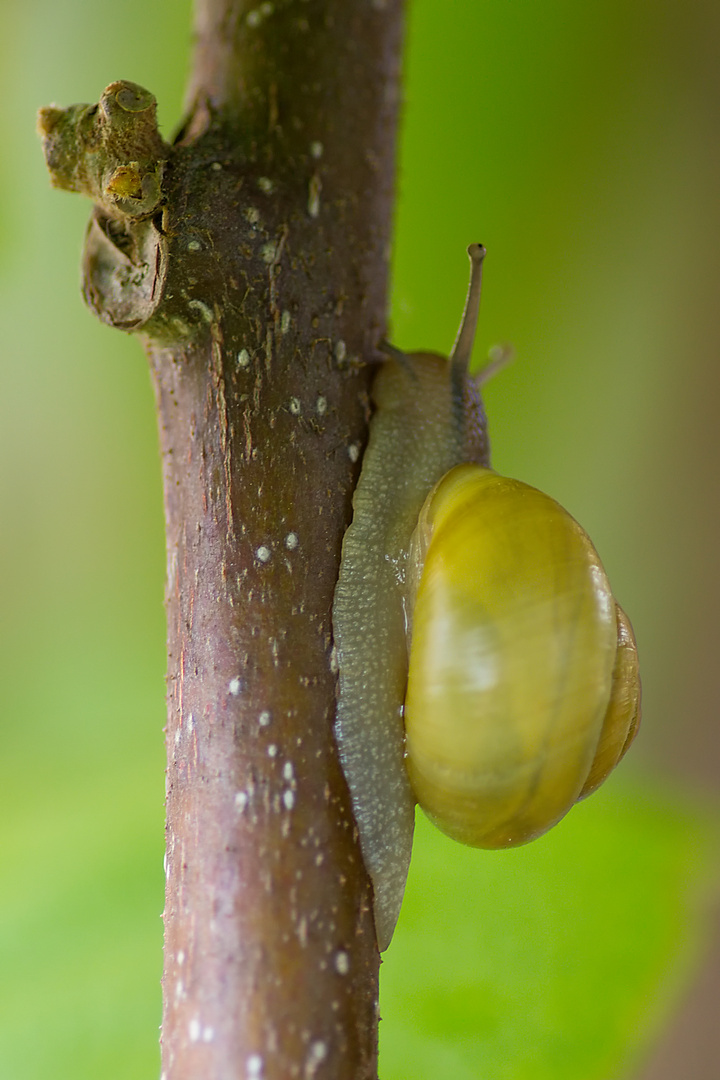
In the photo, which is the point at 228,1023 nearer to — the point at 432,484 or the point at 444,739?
A: the point at 444,739

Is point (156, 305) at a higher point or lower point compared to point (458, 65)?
lower

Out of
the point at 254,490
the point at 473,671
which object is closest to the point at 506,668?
the point at 473,671

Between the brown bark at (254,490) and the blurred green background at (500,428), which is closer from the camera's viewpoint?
the brown bark at (254,490)

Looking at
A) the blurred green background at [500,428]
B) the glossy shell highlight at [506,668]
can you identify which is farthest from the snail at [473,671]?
the blurred green background at [500,428]

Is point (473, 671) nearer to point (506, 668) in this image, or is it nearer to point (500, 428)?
point (506, 668)

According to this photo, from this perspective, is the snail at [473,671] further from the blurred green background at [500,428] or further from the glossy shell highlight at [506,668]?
the blurred green background at [500,428]

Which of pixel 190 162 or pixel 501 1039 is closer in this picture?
pixel 190 162

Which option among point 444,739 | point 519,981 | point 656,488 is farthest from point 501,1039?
point 656,488
